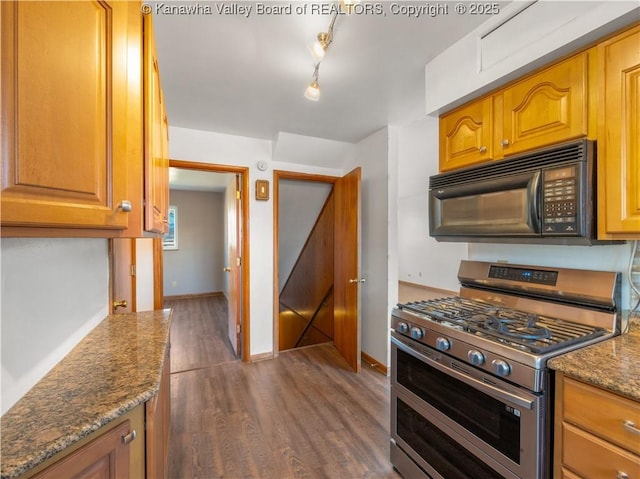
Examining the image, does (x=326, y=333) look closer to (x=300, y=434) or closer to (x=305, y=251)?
(x=305, y=251)

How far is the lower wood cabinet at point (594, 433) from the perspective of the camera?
888mm

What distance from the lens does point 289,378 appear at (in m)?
2.80

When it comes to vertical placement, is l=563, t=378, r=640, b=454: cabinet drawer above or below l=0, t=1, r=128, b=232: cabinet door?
below

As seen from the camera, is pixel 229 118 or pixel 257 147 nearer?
pixel 229 118

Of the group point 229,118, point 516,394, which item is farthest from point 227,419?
point 229,118

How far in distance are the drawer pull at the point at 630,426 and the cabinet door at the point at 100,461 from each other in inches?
58.6

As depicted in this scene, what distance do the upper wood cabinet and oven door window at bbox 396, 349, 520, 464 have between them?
1153 millimetres

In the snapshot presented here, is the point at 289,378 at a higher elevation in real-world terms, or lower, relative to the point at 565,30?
lower

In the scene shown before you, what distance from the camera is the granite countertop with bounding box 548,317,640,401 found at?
2.95 feet

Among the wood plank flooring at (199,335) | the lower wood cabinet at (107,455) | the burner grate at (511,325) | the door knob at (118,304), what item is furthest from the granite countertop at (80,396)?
the wood plank flooring at (199,335)

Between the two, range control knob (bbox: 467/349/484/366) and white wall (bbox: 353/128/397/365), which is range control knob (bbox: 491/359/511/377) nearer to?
range control knob (bbox: 467/349/484/366)

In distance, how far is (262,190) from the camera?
3186 mm

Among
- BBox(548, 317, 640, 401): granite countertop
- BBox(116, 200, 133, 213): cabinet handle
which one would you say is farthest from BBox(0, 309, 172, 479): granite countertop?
BBox(548, 317, 640, 401): granite countertop

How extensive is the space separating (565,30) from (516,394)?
148cm
